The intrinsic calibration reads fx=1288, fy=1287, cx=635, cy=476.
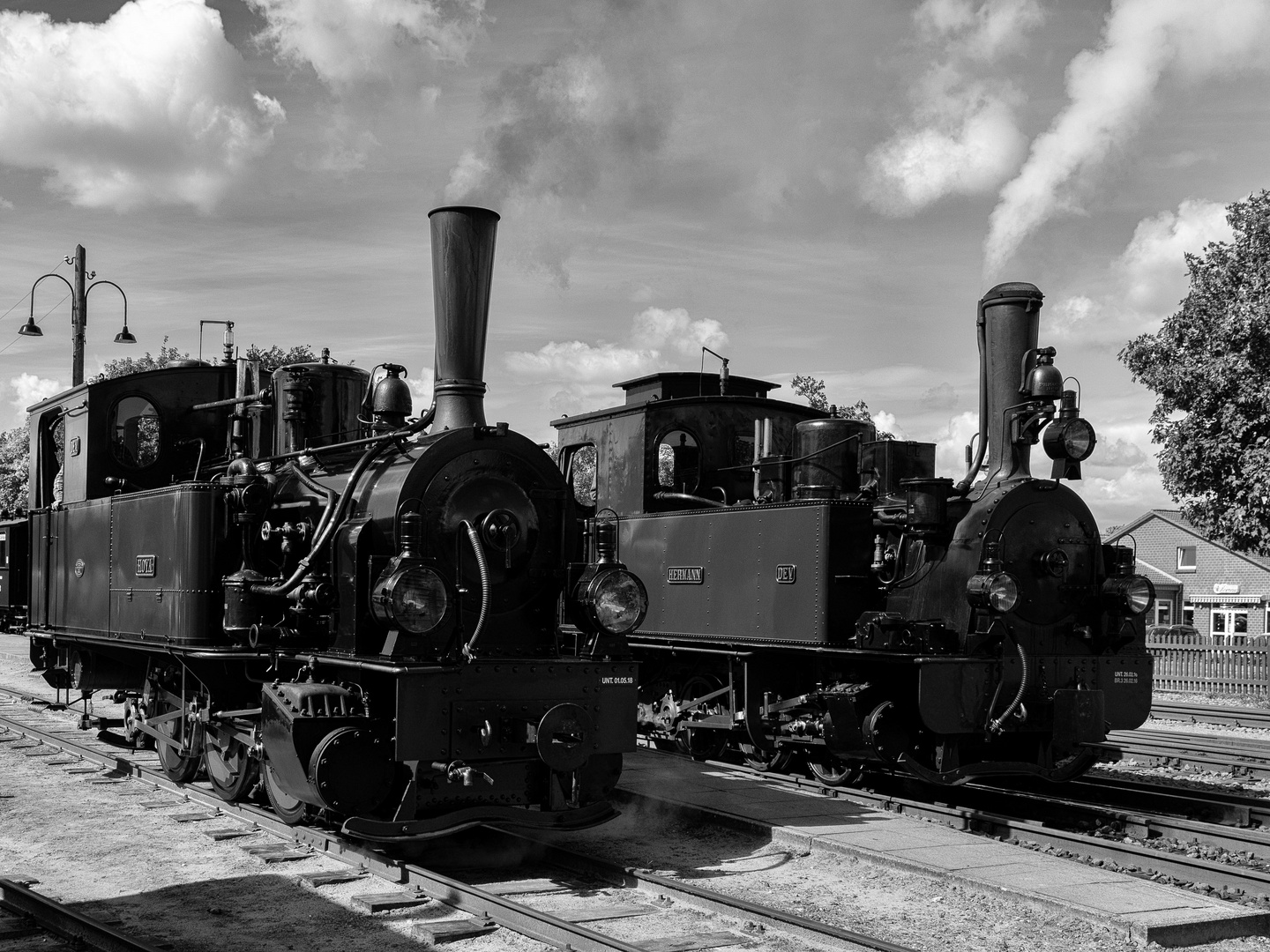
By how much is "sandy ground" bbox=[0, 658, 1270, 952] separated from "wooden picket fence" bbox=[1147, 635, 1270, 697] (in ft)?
44.8

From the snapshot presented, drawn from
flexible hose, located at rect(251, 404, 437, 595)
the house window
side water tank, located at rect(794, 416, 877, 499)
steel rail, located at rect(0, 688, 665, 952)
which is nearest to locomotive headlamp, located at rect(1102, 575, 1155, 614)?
side water tank, located at rect(794, 416, 877, 499)

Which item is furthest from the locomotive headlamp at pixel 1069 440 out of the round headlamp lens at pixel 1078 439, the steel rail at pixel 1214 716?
the steel rail at pixel 1214 716

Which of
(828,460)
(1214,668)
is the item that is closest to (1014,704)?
(828,460)

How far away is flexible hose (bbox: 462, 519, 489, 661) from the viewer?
277 inches

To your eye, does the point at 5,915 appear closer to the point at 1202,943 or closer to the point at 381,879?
the point at 381,879

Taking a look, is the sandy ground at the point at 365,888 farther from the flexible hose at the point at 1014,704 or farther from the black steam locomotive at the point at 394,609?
the flexible hose at the point at 1014,704

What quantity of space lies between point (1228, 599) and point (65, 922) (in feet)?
131

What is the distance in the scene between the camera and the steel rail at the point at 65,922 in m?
5.37

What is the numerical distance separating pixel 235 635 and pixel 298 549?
644 millimetres

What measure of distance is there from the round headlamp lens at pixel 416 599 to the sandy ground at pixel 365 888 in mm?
1343

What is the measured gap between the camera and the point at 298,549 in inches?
316

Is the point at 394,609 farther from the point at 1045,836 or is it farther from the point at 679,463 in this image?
the point at 679,463

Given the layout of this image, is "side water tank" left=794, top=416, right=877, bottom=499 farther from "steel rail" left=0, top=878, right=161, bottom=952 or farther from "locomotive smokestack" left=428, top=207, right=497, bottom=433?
"steel rail" left=0, top=878, right=161, bottom=952

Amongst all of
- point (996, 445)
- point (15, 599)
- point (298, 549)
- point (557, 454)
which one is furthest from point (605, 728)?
point (15, 599)
